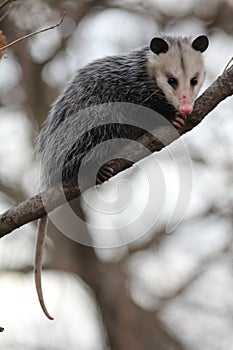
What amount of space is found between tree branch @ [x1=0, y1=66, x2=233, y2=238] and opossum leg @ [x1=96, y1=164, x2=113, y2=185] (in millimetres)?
49

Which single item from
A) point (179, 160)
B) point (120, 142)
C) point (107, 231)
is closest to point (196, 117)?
point (120, 142)

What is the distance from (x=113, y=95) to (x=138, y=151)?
523 mm

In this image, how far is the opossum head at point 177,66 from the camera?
10.5ft

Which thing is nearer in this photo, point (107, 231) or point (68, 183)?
point (68, 183)

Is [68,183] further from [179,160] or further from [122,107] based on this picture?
[179,160]

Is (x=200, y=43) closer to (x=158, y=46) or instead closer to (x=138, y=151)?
(x=158, y=46)

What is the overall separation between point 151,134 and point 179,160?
107 inches

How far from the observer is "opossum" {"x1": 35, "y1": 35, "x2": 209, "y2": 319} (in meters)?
3.26

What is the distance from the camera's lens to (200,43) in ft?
11.0

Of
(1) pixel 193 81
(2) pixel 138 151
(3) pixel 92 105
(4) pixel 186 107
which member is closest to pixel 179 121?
(4) pixel 186 107

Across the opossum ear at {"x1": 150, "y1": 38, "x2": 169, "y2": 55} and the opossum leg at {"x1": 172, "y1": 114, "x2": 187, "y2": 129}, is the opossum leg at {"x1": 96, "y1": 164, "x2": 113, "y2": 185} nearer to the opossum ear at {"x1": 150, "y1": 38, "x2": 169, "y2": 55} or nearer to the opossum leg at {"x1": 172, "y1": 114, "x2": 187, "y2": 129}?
the opossum leg at {"x1": 172, "y1": 114, "x2": 187, "y2": 129}

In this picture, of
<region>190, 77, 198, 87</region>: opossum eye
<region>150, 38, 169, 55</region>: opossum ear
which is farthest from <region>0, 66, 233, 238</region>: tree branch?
<region>150, 38, 169, 55</region>: opossum ear

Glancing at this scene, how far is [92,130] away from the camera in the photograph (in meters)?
3.33

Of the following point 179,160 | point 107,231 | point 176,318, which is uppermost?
point 179,160
